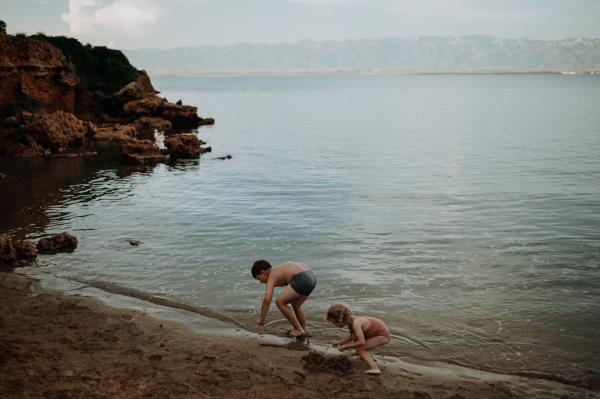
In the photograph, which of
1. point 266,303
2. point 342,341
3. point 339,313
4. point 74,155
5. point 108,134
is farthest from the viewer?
point 108,134

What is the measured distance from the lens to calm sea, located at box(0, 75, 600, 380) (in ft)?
25.1

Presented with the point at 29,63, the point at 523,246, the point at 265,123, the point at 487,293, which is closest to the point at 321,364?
the point at 487,293

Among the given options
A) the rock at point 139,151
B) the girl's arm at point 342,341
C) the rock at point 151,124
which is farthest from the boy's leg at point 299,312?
the rock at point 151,124

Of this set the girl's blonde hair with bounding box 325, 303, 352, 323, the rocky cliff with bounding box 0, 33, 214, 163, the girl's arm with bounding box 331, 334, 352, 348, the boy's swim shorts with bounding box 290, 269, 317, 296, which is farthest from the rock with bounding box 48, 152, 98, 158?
the girl's blonde hair with bounding box 325, 303, 352, 323

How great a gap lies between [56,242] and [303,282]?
7.45m

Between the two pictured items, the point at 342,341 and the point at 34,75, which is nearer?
the point at 342,341

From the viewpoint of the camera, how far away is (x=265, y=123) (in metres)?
50.0

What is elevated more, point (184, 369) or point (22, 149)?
point (22, 149)

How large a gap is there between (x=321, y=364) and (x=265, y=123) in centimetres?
4541

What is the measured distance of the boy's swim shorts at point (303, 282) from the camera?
6863 mm

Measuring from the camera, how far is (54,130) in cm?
2817

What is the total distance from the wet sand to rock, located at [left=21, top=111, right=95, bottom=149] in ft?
77.0

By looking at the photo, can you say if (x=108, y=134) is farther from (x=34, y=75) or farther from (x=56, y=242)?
(x=56, y=242)

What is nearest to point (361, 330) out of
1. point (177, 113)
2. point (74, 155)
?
point (74, 155)
